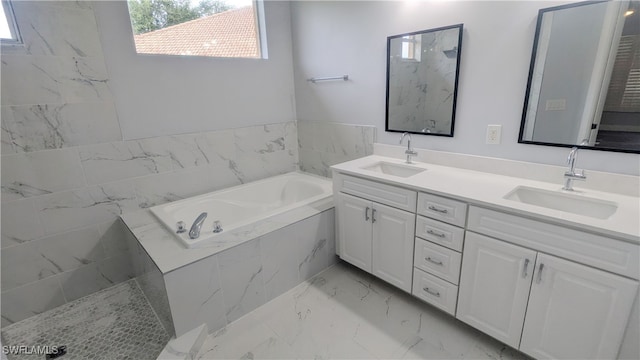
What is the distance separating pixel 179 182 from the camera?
2.42m

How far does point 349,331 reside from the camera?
1.74m

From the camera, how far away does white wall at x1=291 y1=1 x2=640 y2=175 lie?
161cm

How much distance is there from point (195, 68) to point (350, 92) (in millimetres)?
1269

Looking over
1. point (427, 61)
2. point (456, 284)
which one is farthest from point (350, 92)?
point (456, 284)

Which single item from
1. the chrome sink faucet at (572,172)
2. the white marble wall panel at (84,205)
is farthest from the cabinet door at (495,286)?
the white marble wall panel at (84,205)

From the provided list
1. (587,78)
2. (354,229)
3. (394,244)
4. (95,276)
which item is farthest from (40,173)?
(587,78)

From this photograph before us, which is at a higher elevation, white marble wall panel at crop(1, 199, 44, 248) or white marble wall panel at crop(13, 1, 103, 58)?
white marble wall panel at crop(13, 1, 103, 58)

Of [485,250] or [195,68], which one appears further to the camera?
[195,68]

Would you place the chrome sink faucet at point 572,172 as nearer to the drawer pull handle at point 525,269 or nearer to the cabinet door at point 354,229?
the drawer pull handle at point 525,269

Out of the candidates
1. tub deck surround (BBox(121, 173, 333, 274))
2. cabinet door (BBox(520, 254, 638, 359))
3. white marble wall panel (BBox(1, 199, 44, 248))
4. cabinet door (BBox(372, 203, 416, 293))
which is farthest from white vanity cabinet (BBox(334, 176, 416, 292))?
white marble wall panel (BBox(1, 199, 44, 248))

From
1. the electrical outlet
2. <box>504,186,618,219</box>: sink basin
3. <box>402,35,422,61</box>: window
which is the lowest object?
<box>504,186,618,219</box>: sink basin

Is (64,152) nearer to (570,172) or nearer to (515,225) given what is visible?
(515,225)

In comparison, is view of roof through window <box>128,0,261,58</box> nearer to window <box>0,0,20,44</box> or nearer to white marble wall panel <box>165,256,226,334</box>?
window <box>0,0,20,44</box>

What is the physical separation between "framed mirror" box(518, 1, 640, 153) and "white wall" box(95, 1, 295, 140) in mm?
2055
